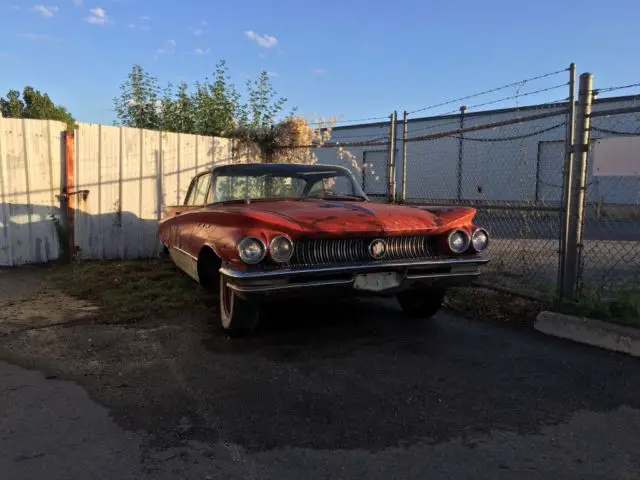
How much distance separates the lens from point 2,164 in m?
7.46

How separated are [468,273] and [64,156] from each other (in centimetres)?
647

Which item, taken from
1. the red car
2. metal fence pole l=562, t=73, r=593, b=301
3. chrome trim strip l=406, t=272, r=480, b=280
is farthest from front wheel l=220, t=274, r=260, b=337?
metal fence pole l=562, t=73, r=593, b=301

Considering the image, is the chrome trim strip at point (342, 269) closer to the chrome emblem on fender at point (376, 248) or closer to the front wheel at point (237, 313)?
the chrome emblem on fender at point (376, 248)

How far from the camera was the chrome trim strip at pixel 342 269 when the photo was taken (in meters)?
3.80

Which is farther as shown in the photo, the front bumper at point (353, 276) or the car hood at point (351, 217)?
the car hood at point (351, 217)

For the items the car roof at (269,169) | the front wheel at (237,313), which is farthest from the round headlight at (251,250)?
the car roof at (269,169)

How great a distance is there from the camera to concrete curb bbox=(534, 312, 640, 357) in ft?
13.8

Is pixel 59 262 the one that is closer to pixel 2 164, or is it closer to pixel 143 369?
pixel 2 164

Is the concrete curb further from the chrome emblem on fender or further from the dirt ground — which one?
the chrome emblem on fender

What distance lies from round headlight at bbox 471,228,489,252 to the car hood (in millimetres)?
146

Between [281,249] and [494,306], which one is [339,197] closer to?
[281,249]

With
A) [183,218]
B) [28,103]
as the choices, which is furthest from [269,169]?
[28,103]

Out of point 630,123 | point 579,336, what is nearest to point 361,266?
point 579,336

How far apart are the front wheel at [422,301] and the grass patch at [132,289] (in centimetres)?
213
